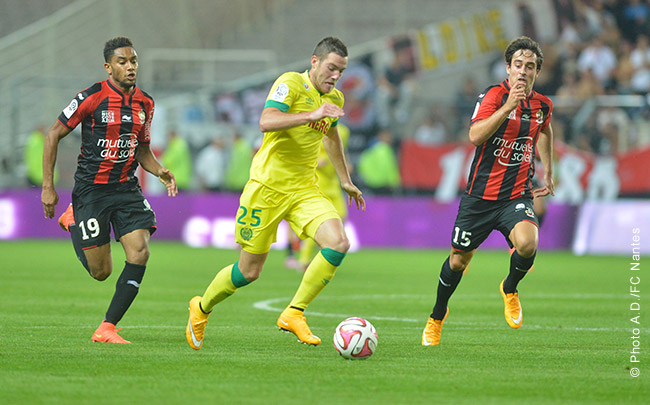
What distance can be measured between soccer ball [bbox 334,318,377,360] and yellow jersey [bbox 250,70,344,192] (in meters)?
1.28

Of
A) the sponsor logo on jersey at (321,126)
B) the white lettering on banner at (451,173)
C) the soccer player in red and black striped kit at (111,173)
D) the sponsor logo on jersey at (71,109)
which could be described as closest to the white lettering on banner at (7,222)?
the white lettering on banner at (451,173)

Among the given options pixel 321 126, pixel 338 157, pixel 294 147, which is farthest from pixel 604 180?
pixel 294 147

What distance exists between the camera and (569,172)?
66.7 feet

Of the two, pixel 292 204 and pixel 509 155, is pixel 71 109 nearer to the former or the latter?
pixel 292 204

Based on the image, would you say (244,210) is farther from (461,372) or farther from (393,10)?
(393,10)

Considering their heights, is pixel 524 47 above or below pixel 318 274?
above

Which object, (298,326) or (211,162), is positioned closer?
(298,326)

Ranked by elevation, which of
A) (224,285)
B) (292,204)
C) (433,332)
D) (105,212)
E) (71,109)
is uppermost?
(71,109)

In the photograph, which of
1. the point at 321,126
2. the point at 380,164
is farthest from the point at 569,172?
the point at 321,126

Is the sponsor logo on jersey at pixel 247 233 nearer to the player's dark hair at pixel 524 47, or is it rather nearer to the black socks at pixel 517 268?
the black socks at pixel 517 268

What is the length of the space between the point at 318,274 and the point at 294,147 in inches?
39.8

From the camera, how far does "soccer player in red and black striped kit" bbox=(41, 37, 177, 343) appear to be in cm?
774

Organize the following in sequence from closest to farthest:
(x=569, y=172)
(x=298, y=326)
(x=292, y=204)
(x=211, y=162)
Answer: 1. (x=298, y=326)
2. (x=292, y=204)
3. (x=569, y=172)
4. (x=211, y=162)

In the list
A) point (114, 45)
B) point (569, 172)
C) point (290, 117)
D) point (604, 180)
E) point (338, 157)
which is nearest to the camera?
point (290, 117)
